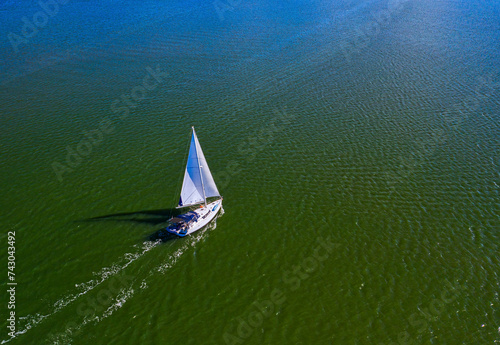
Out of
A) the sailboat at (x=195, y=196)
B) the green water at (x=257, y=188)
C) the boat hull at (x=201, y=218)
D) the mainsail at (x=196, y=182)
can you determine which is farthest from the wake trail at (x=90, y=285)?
the mainsail at (x=196, y=182)

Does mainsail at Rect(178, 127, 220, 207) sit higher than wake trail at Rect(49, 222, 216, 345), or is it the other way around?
mainsail at Rect(178, 127, 220, 207)

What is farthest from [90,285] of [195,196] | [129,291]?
[195,196]

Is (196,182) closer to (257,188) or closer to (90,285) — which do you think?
(257,188)


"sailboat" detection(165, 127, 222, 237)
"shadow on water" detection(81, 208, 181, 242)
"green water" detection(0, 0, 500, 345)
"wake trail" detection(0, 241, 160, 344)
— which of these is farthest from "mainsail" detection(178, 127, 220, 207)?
"wake trail" detection(0, 241, 160, 344)

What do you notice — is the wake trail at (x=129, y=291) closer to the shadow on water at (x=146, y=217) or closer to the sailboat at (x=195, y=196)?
the sailboat at (x=195, y=196)

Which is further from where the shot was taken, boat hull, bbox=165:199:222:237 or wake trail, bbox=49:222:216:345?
→ boat hull, bbox=165:199:222:237

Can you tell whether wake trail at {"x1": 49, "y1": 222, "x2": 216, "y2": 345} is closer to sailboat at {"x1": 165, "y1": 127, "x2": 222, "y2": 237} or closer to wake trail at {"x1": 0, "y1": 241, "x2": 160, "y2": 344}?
sailboat at {"x1": 165, "y1": 127, "x2": 222, "y2": 237}

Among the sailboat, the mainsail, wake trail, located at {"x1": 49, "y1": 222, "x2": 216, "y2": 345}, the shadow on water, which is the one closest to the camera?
wake trail, located at {"x1": 49, "y1": 222, "x2": 216, "y2": 345}

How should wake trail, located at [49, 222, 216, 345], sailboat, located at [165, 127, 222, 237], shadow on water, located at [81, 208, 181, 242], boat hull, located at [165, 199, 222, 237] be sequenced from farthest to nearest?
shadow on water, located at [81, 208, 181, 242] → sailboat, located at [165, 127, 222, 237] → boat hull, located at [165, 199, 222, 237] → wake trail, located at [49, 222, 216, 345]
